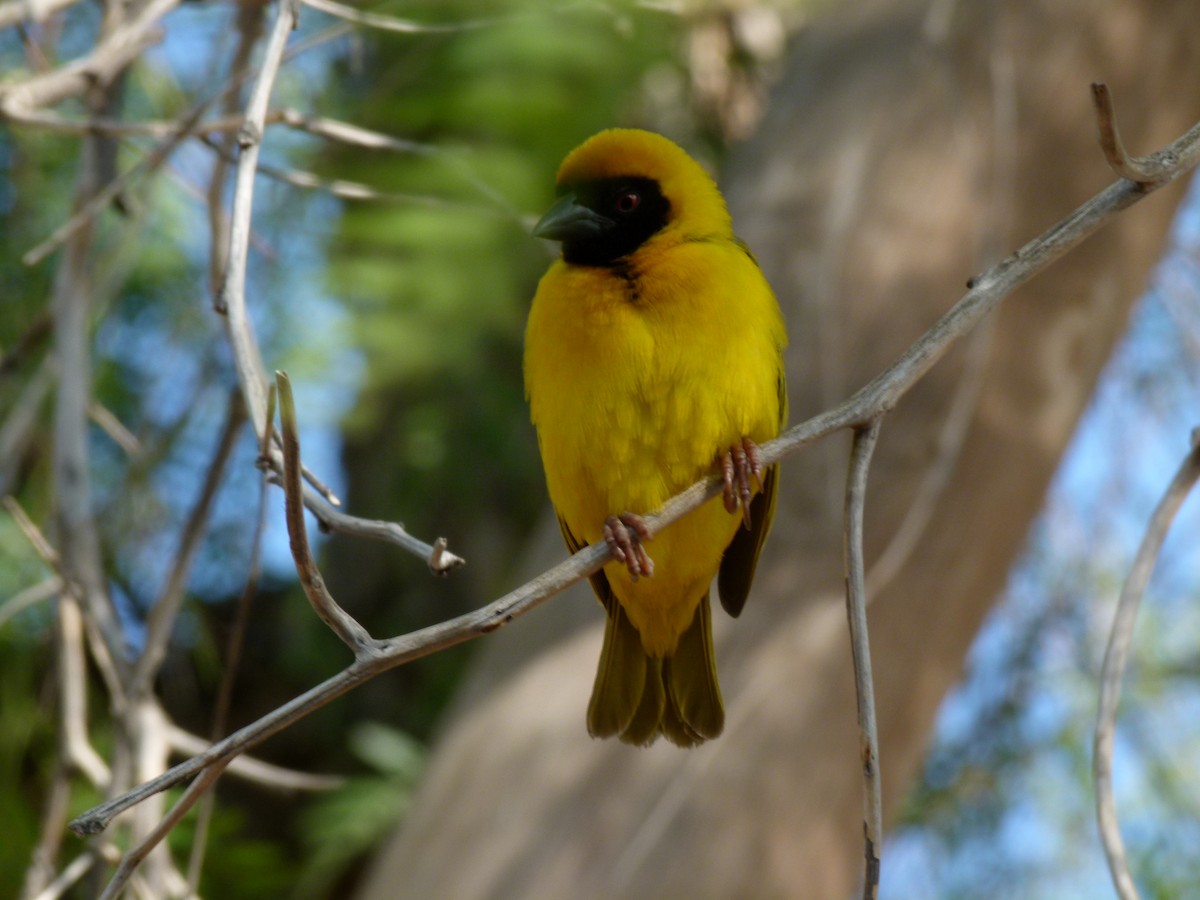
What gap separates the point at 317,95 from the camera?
417 cm

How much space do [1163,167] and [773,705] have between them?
248 centimetres

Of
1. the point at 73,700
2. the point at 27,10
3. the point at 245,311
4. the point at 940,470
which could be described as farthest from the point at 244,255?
the point at 940,470

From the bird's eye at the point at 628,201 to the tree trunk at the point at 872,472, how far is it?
1.29 meters

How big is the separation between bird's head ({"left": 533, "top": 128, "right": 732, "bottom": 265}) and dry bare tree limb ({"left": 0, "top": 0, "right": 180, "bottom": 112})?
876mm

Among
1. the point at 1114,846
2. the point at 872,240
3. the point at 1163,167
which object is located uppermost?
the point at 872,240

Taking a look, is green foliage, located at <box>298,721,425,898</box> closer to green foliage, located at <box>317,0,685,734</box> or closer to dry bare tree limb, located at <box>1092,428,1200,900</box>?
green foliage, located at <box>317,0,685,734</box>

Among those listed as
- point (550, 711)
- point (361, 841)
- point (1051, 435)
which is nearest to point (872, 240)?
point (1051, 435)

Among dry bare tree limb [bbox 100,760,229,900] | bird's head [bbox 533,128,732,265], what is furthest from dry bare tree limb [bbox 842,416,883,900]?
bird's head [bbox 533,128,732,265]

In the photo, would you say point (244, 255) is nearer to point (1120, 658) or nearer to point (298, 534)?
point (298, 534)

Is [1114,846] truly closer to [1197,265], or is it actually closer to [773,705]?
[773,705]

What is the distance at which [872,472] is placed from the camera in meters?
3.95

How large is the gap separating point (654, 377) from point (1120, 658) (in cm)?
96

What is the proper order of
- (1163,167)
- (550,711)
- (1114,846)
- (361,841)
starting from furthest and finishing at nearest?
1. (361,841)
2. (550,711)
3. (1114,846)
4. (1163,167)

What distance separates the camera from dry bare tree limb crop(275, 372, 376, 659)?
51.5 inches
